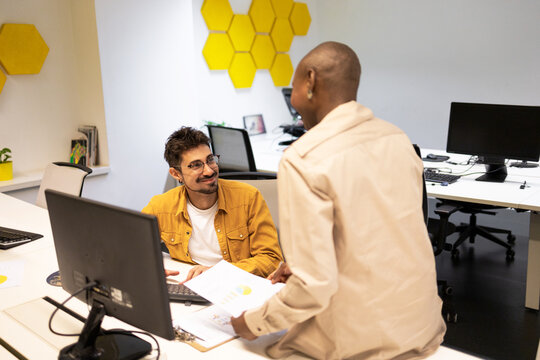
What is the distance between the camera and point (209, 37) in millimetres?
4668

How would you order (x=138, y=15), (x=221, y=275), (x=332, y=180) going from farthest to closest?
(x=138, y=15)
(x=221, y=275)
(x=332, y=180)

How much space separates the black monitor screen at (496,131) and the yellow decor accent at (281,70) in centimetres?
242

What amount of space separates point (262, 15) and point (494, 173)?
293 cm

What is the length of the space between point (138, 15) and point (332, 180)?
3.39 meters

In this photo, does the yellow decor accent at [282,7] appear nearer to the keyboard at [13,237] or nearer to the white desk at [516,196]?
the white desk at [516,196]

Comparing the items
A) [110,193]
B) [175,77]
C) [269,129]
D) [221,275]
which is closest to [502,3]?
[269,129]

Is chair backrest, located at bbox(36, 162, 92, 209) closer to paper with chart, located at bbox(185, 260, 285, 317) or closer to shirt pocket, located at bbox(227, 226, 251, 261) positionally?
shirt pocket, located at bbox(227, 226, 251, 261)

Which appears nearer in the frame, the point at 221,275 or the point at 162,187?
the point at 221,275

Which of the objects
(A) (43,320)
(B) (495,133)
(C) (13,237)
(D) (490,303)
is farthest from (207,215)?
(B) (495,133)

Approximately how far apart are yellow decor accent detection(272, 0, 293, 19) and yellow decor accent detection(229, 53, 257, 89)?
663 mm

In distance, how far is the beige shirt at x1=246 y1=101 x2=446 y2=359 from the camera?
1041mm

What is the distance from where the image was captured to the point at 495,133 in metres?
3.31

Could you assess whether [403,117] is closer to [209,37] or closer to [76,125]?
[209,37]

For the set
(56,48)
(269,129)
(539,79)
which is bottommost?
A: (269,129)
